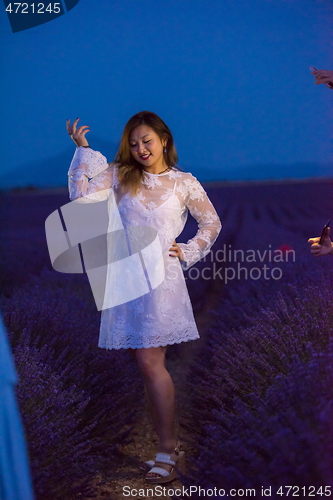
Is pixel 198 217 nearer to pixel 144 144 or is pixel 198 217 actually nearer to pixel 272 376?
pixel 144 144

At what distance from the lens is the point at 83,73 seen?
3150 mm

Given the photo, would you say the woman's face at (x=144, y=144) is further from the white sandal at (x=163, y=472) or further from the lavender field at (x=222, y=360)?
the white sandal at (x=163, y=472)

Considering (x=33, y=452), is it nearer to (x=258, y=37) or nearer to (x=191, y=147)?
(x=191, y=147)

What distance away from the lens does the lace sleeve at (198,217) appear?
2117 millimetres

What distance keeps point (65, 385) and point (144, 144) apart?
112 centimetres

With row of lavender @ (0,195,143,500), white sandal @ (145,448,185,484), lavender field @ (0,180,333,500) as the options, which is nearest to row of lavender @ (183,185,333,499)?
lavender field @ (0,180,333,500)

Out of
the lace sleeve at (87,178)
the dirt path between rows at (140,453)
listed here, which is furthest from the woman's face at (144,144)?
the dirt path between rows at (140,453)

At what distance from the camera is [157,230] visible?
6.78ft

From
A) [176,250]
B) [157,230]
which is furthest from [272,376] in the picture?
[157,230]

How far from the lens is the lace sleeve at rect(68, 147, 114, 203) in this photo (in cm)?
213

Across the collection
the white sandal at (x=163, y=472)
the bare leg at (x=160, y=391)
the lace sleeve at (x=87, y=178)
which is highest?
the lace sleeve at (x=87, y=178)

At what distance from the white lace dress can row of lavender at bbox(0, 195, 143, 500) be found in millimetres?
300

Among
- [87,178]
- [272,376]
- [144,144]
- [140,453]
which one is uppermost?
Result: [144,144]

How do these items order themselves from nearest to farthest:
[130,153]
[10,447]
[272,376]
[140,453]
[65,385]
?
1. [10,447]
2. [272,376]
3. [130,153]
4. [65,385]
5. [140,453]
